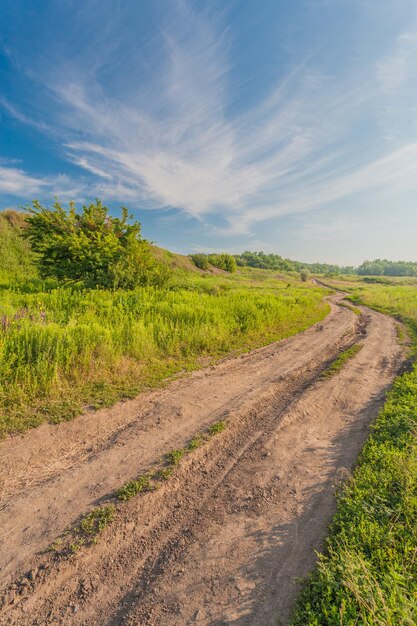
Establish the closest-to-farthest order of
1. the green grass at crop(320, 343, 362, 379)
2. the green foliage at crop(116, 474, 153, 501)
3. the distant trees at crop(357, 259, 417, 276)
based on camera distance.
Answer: the green foliage at crop(116, 474, 153, 501), the green grass at crop(320, 343, 362, 379), the distant trees at crop(357, 259, 417, 276)

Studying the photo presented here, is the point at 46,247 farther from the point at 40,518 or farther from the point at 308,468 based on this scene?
the point at 308,468

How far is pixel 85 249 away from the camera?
43.5ft

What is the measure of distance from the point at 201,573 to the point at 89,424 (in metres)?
3.16

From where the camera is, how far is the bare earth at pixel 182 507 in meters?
2.42

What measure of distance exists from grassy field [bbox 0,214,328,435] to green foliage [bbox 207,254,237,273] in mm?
55226

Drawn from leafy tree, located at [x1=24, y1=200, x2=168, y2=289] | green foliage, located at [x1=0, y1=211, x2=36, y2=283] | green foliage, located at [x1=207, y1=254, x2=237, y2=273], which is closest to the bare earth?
leafy tree, located at [x1=24, y1=200, x2=168, y2=289]

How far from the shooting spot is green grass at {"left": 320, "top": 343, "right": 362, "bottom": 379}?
7.84 metres

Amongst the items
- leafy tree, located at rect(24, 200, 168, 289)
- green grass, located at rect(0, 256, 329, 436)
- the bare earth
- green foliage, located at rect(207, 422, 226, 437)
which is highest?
leafy tree, located at rect(24, 200, 168, 289)

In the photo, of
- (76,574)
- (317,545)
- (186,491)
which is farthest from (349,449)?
(76,574)

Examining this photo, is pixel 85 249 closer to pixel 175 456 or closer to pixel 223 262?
pixel 175 456

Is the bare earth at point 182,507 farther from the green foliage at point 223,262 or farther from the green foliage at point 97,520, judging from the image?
the green foliage at point 223,262

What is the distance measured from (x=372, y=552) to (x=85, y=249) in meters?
14.3

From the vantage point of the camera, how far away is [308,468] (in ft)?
13.5

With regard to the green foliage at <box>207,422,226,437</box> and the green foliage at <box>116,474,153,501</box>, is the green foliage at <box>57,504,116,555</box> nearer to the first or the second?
the green foliage at <box>116,474,153,501</box>
